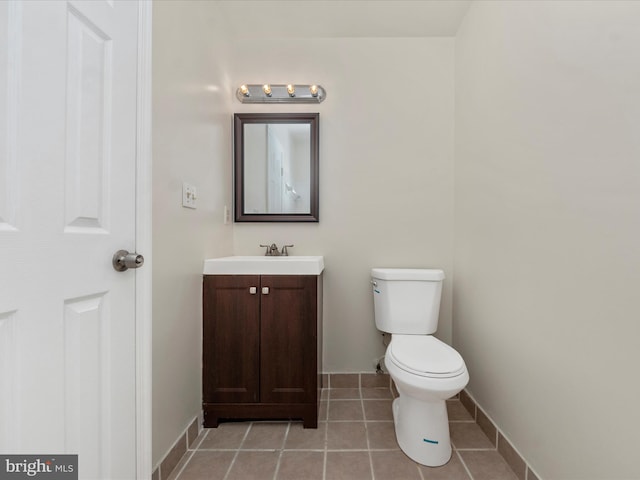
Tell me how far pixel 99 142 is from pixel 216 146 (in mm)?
950

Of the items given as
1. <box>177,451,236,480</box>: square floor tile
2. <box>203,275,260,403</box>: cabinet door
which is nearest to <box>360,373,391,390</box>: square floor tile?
<box>203,275,260,403</box>: cabinet door

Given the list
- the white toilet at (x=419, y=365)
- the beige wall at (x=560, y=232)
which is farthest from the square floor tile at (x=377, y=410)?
the beige wall at (x=560, y=232)

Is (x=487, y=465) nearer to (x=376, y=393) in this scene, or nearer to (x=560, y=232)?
(x=376, y=393)

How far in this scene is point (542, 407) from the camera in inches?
44.8

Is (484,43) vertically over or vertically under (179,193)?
over

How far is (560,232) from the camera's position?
3.48ft

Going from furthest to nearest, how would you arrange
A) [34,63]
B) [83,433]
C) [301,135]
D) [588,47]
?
[301,135] → [588,47] → [83,433] → [34,63]

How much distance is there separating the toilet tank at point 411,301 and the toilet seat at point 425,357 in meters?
0.14

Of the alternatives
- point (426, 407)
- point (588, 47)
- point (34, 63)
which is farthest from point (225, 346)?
point (588, 47)

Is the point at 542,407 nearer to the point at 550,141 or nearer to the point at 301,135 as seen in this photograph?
the point at 550,141

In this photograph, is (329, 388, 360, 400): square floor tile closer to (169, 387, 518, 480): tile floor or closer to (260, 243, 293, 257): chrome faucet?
(169, 387, 518, 480): tile floor

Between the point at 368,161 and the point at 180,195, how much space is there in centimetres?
124

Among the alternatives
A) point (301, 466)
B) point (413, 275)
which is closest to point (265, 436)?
point (301, 466)

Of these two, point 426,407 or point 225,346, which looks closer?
point 426,407
